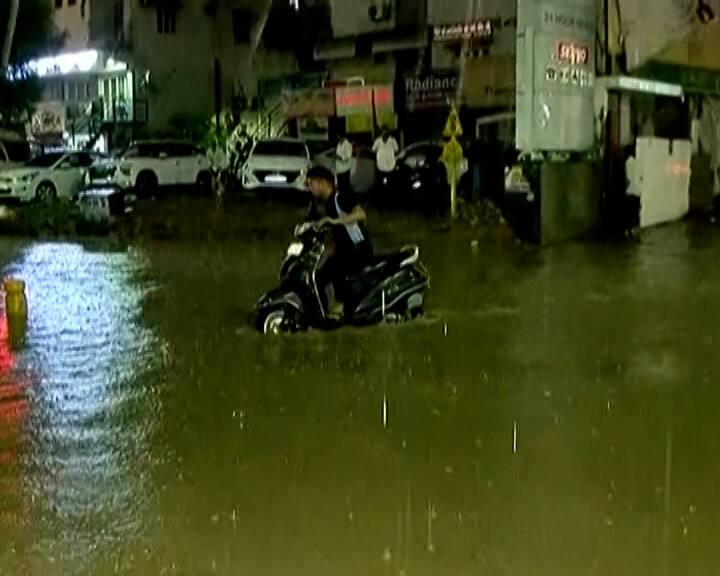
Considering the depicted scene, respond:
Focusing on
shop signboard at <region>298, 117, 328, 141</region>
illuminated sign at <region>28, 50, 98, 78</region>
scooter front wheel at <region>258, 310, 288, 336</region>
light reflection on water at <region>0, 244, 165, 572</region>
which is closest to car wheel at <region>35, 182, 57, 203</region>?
shop signboard at <region>298, 117, 328, 141</region>

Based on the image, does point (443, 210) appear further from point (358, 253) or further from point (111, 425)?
point (111, 425)

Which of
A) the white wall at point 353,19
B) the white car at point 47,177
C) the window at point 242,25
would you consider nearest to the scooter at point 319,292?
the white car at point 47,177

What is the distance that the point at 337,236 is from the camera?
36.2ft

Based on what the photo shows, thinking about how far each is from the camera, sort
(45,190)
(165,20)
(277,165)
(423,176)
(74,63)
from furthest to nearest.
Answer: (74,63), (165,20), (45,190), (277,165), (423,176)

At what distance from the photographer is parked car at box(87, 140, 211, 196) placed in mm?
32000

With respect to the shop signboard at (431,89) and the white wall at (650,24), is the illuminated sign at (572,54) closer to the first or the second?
the white wall at (650,24)

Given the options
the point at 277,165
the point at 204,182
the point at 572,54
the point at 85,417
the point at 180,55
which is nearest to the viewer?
the point at 85,417

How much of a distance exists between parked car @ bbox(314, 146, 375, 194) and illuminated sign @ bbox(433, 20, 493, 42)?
15.8 feet

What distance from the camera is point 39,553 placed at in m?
5.40

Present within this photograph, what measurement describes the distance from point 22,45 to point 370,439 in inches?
1188

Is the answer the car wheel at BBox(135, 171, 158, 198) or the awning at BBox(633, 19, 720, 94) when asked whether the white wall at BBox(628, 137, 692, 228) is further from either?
the car wheel at BBox(135, 171, 158, 198)

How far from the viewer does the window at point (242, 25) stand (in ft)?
146

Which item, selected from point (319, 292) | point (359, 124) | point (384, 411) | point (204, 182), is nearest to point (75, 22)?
point (204, 182)

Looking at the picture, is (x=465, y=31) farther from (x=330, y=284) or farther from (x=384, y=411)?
(x=384, y=411)
